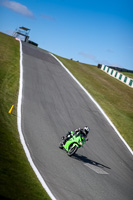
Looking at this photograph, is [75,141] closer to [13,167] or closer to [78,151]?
[78,151]

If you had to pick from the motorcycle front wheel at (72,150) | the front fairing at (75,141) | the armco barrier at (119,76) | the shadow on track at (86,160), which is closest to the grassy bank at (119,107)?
the armco barrier at (119,76)

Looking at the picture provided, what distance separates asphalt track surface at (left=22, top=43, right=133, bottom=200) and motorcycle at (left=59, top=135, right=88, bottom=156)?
279 millimetres

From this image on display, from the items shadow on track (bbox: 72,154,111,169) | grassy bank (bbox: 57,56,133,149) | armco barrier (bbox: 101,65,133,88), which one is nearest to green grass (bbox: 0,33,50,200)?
shadow on track (bbox: 72,154,111,169)

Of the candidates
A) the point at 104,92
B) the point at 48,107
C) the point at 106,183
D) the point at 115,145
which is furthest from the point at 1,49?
the point at 106,183

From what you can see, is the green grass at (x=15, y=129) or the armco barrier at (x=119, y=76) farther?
the armco barrier at (x=119, y=76)

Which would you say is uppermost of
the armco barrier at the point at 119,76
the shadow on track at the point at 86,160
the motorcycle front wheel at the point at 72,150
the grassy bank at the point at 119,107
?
the armco barrier at the point at 119,76

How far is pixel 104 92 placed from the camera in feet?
103

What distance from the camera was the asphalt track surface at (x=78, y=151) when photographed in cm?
945

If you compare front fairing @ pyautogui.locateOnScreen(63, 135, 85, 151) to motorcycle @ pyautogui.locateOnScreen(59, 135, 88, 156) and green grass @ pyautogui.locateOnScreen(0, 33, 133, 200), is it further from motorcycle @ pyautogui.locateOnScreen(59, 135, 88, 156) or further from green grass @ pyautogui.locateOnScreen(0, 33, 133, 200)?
green grass @ pyautogui.locateOnScreen(0, 33, 133, 200)

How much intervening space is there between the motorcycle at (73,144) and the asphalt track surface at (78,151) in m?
0.28

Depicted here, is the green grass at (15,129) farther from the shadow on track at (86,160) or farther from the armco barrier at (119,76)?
the armco barrier at (119,76)

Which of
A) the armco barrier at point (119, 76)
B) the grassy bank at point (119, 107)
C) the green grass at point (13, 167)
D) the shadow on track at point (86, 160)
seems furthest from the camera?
the armco barrier at point (119, 76)

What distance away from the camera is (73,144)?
12164 mm

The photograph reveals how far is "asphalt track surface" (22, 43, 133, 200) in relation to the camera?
31.0ft
